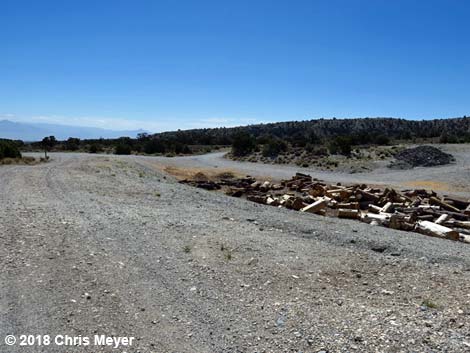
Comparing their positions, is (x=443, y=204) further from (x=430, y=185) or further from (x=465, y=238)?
(x=430, y=185)

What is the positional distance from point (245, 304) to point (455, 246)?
258 inches

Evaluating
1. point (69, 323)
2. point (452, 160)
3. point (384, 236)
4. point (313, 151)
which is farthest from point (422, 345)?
point (313, 151)

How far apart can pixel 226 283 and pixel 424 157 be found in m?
33.4

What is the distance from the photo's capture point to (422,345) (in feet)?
15.9

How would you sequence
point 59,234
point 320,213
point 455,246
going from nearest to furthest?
point 59,234 < point 455,246 < point 320,213

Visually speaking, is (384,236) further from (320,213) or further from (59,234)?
(59,234)

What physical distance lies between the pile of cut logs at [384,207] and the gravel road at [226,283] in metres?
2.10

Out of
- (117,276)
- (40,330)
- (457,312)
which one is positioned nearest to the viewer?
(40,330)

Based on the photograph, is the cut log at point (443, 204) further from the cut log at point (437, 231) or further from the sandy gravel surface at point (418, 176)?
the sandy gravel surface at point (418, 176)

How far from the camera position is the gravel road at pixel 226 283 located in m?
4.94

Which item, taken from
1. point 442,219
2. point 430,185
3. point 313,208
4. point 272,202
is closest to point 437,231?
point 442,219

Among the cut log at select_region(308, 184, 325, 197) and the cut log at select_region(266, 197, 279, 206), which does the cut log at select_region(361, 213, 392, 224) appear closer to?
the cut log at select_region(266, 197, 279, 206)

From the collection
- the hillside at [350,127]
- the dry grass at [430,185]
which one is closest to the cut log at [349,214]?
the dry grass at [430,185]

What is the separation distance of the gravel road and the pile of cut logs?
210 centimetres
